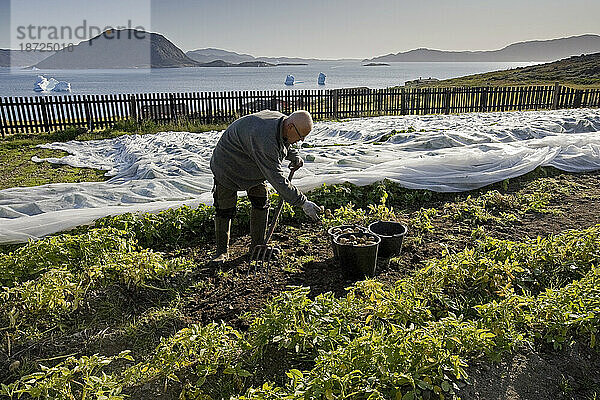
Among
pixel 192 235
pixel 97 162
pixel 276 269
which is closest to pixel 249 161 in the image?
pixel 276 269

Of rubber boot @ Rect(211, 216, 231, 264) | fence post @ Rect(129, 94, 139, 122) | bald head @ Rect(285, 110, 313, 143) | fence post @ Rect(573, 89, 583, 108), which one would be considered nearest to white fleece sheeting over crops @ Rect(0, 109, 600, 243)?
rubber boot @ Rect(211, 216, 231, 264)

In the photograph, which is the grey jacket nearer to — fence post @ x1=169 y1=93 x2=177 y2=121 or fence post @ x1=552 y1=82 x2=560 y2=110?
fence post @ x1=169 y1=93 x2=177 y2=121

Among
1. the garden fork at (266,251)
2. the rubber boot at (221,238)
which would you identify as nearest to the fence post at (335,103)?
the garden fork at (266,251)

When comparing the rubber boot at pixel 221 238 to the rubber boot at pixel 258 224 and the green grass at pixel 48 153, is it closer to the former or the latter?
the rubber boot at pixel 258 224

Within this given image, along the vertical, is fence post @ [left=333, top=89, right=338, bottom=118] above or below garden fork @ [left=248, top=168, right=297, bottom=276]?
above

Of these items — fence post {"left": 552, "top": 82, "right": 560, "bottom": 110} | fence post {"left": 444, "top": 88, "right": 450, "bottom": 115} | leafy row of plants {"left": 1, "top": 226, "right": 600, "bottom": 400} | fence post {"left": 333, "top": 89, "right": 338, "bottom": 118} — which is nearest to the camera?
leafy row of plants {"left": 1, "top": 226, "right": 600, "bottom": 400}

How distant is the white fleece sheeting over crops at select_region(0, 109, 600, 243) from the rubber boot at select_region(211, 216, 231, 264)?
1.01 meters

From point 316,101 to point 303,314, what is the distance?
1635 cm

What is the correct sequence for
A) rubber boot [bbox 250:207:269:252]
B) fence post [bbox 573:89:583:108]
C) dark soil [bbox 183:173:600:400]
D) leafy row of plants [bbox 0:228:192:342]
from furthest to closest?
1. fence post [bbox 573:89:583:108]
2. rubber boot [bbox 250:207:269:252]
3. leafy row of plants [bbox 0:228:192:342]
4. dark soil [bbox 183:173:600:400]

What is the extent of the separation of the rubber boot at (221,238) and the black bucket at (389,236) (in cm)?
150

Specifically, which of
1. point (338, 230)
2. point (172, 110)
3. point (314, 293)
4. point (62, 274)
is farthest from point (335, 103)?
point (62, 274)

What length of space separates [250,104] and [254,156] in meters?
14.5

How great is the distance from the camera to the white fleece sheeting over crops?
17.1 ft

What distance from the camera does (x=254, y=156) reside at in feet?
11.4
